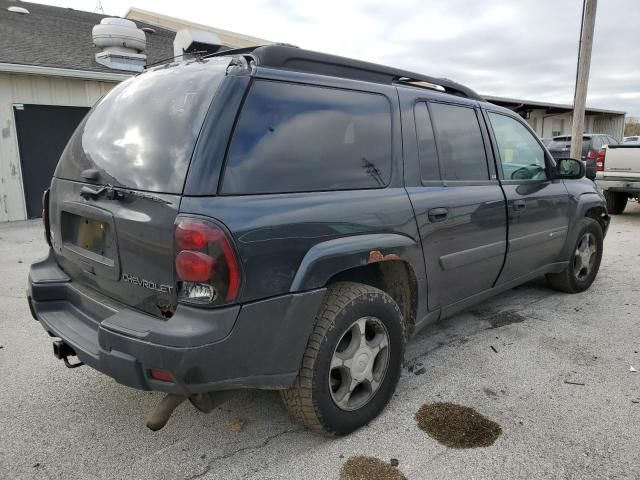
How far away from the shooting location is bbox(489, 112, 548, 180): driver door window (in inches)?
147

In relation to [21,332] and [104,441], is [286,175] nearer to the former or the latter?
[104,441]

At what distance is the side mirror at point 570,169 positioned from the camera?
170 inches

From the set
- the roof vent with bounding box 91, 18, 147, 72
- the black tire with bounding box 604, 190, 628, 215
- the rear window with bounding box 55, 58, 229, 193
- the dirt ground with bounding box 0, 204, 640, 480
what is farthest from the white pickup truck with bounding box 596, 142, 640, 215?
the roof vent with bounding box 91, 18, 147, 72

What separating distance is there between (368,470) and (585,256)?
3.75m

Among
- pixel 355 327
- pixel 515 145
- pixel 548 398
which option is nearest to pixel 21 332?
pixel 355 327

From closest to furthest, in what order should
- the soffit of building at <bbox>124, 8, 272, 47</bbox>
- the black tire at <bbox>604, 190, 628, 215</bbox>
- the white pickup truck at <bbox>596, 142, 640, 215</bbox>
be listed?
the white pickup truck at <bbox>596, 142, 640, 215</bbox> → the black tire at <bbox>604, 190, 628, 215</bbox> → the soffit of building at <bbox>124, 8, 272, 47</bbox>

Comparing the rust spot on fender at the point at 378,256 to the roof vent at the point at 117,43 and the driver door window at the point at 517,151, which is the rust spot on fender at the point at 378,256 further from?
the roof vent at the point at 117,43

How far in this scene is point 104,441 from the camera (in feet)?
8.19

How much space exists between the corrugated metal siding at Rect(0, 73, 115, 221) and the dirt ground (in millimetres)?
6575

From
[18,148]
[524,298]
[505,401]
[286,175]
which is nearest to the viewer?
[286,175]

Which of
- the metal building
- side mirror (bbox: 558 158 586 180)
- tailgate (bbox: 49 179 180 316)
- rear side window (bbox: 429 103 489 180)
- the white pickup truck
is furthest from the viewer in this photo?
the metal building

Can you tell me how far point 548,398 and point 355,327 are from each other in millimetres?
1381

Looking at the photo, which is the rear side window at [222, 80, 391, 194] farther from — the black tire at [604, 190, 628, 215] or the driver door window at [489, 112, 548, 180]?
the black tire at [604, 190, 628, 215]

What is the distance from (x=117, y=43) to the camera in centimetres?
1031
